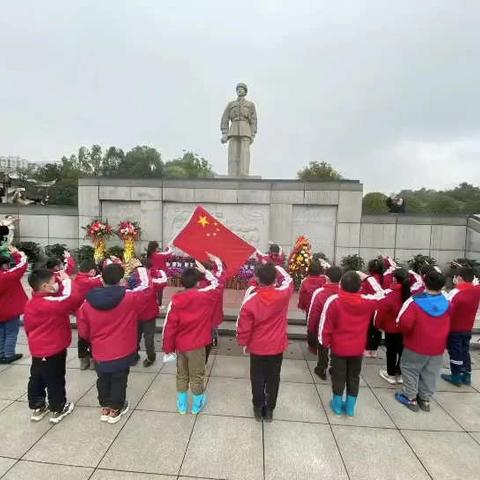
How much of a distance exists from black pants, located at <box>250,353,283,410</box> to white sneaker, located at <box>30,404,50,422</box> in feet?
7.10

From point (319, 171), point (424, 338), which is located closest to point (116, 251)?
point (424, 338)

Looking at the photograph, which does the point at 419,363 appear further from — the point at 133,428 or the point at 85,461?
the point at 85,461

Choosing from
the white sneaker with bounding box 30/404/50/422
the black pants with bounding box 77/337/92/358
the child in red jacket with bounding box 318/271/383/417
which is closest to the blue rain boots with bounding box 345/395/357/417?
the child in red jacket with bounding box 318/271/383/417

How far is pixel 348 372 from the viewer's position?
3551 millimetres

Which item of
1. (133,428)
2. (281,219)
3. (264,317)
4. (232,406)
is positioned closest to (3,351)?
(133,428)

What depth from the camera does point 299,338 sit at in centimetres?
584

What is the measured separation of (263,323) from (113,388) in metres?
1.64

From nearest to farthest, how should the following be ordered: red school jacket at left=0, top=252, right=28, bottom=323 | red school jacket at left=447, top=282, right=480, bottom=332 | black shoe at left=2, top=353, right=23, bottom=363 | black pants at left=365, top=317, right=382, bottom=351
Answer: red school jacket at left=447, top=282, right=480, bottom=332
red school jacket at left=0, top=252, right=28, bottom=323
black shoe at left=2, top=353, right=23, bottom=363
black pants at left=365, top=317, right=382, bottom=351

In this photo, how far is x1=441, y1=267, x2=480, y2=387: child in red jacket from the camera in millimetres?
4176

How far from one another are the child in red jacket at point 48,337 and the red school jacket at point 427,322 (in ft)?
11.7

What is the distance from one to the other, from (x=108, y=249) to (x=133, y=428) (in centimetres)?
758

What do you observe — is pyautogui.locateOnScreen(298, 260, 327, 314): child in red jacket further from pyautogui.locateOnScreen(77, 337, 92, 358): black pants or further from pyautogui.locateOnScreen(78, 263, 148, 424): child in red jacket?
pyautogui.locateOnScreen(77, 337, 92, 358): black pants

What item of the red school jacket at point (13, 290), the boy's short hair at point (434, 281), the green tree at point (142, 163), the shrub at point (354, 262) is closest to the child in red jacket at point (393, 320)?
the boy's short hair at point (434, 281)

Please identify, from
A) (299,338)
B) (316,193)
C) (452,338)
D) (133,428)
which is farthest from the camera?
(316,193)
